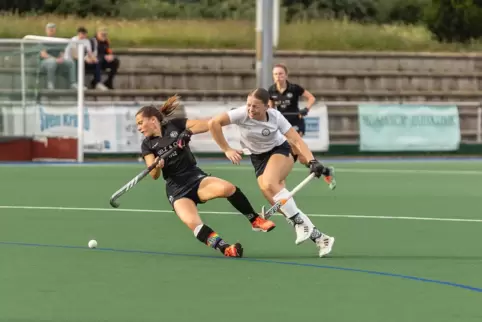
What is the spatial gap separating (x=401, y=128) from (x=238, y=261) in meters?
16.9

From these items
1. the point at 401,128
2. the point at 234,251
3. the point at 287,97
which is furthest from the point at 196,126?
the point at 401,128

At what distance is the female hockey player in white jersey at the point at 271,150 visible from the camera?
12.1 metres

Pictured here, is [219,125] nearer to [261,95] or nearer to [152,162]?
[261,95]

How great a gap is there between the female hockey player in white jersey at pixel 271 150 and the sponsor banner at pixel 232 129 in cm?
1333

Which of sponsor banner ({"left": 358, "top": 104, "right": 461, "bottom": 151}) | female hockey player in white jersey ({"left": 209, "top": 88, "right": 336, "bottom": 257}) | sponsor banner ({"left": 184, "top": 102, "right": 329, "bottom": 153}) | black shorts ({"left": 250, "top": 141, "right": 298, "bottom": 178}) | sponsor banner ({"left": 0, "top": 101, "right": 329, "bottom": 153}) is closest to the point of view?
female hockey player in white jersey ({"left": 209, "top": 88, "right": 336, "bottom": 257})

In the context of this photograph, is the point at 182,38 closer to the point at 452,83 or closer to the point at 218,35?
the point at 218,35

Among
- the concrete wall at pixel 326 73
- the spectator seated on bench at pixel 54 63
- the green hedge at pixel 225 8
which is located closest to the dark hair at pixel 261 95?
the spectator seated on bench at pixel 54 63

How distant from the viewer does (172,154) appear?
478 inches

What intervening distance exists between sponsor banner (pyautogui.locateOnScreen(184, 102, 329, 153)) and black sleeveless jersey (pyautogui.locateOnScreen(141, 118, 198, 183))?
14.1 metres

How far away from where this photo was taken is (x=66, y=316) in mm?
8719

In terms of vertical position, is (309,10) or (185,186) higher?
(309,10)

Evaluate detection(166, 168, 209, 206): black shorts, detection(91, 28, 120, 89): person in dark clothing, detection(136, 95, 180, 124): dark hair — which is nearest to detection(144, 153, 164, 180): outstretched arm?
detection(166, 168, 209, 206): black shorts

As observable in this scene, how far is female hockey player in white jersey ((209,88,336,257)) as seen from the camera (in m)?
12.1

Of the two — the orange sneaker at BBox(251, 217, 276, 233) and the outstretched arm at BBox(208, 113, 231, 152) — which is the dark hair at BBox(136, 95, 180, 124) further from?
the orange sneaker at BBox(251, 217, 276, 233)
